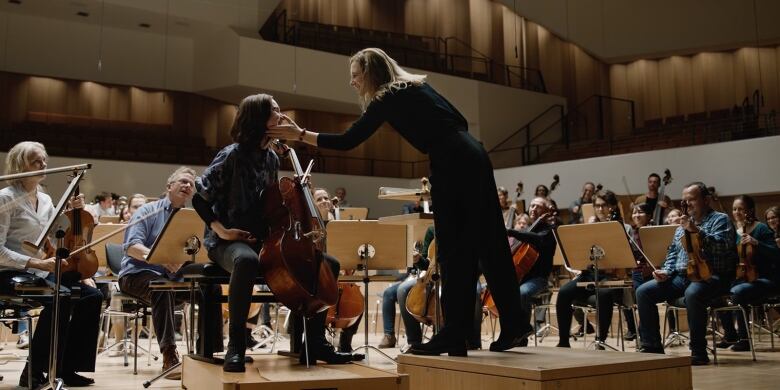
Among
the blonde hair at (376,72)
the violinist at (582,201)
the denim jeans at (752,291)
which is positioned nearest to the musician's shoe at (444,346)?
the blonde hair at (376,72)

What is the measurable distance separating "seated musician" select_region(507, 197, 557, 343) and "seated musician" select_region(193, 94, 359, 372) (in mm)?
2198

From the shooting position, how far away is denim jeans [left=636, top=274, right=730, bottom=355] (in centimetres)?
470

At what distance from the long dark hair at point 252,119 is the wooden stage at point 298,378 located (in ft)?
3.11

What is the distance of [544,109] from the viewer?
16.0 m

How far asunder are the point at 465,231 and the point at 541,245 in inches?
95.1

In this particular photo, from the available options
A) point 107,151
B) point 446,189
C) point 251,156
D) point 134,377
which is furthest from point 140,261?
point 107,151

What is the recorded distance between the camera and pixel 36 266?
3291 millimetres

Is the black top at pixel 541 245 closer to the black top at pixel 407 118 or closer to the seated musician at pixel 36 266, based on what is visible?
the black top at pixel 407 118

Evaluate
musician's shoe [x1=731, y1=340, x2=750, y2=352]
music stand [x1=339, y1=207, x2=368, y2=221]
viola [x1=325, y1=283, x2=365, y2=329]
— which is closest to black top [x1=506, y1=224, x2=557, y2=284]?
viola [x1=325, y1=283, x2=365, y2=329]

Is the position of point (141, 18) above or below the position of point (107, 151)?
above

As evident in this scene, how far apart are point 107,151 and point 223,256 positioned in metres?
10.5

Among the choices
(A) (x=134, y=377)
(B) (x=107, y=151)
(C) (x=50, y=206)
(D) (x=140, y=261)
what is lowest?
(A) (x=134, y=377)

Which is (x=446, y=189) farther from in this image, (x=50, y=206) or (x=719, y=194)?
(x=719, y=194)

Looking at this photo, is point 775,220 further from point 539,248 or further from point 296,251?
point 296,251
